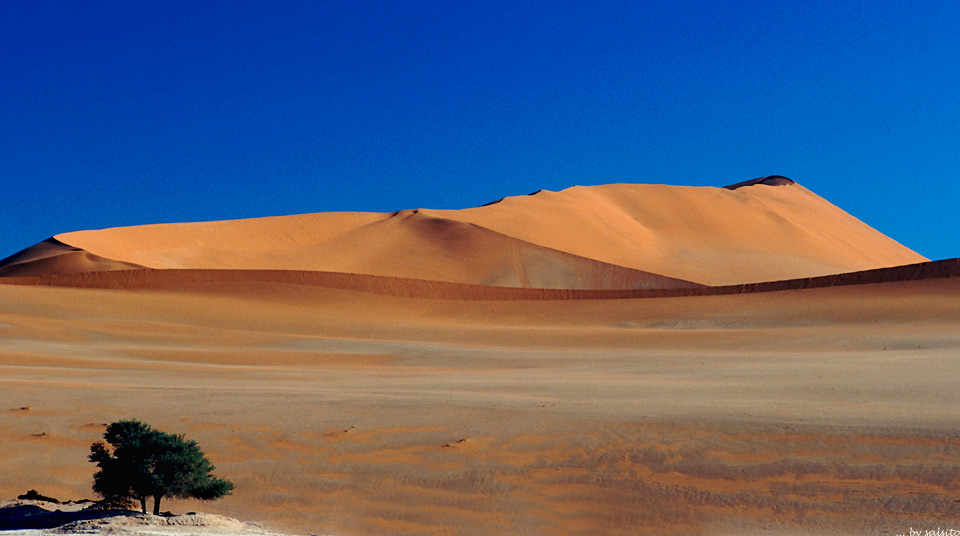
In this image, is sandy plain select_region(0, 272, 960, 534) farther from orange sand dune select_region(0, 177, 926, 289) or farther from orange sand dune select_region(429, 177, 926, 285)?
orange sand dune select_region(429, 177, 926, 285)

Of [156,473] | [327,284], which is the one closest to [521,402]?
[156,473]

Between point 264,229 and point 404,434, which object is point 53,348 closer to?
point 404,434

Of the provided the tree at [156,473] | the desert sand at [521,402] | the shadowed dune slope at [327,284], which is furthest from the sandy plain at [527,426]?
the shadowed dune slope at [327,284]

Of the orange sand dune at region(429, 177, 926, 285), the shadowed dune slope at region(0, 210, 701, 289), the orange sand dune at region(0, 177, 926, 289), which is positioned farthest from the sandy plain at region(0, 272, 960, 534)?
the orange sand dune at region(429, 177, 926, 285)

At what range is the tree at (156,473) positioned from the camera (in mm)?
8359

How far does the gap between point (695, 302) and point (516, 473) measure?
24362 millimetres

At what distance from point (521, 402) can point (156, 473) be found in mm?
6209

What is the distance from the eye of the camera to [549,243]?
63594mm

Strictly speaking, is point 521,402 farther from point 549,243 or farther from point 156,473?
point 549,243

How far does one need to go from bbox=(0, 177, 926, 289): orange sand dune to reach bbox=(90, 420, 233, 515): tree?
1767 inches

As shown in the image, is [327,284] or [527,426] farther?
[327,284]

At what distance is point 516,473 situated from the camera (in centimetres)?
1006

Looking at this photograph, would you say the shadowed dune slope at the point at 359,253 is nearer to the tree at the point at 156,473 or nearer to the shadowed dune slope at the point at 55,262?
the shadowed dune slope at the point at 55,262

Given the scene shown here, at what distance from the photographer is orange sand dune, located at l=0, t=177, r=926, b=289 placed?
5803cm
